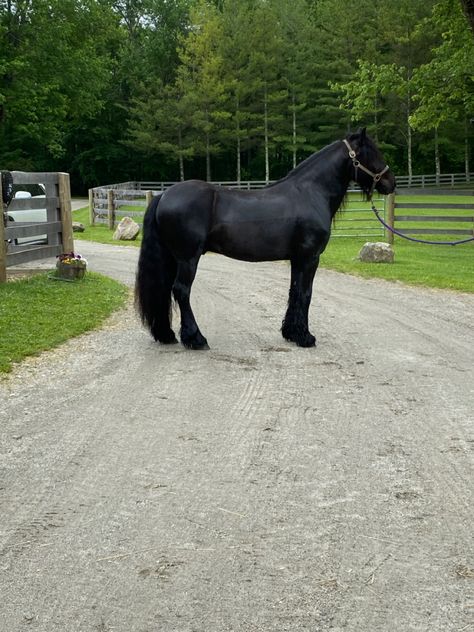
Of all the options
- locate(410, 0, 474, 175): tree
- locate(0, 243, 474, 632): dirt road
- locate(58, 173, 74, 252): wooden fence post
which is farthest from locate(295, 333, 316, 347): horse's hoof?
locate(410, 0, 474, 175): tree

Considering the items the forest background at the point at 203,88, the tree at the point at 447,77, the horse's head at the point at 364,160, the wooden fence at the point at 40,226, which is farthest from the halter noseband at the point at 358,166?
the forest background at the point at 203,88

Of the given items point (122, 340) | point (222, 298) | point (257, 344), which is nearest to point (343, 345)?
point (257, 344)

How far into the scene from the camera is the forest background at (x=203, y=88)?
38875 mm

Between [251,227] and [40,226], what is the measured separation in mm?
5825

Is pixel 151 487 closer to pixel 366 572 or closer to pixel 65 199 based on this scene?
pixel 366 572

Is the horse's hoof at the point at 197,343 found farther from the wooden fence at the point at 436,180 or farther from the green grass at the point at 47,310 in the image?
the wooden fence at the point at 436,180

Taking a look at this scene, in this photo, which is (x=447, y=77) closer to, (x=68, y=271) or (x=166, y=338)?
(x=68, y=271)

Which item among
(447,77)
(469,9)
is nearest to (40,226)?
(469,9)

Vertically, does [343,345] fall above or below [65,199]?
below

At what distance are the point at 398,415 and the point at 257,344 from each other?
2.59m

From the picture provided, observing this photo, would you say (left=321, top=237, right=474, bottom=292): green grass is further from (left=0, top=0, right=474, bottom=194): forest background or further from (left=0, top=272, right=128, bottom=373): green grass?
(left=0, top=0, right=474, bottom=194): forest background

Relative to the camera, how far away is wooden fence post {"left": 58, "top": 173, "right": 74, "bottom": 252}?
502 inches

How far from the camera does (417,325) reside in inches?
348

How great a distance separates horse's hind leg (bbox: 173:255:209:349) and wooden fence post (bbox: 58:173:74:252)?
20.1 feet
